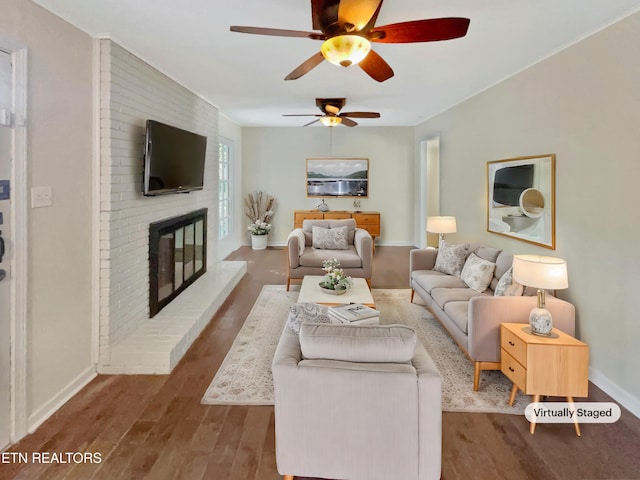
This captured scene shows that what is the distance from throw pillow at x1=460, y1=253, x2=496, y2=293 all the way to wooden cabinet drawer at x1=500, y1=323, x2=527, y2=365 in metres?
1.06

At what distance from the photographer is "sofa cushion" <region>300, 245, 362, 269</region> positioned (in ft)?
17.2

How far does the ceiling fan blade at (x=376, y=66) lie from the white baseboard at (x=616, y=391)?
8.77 ft

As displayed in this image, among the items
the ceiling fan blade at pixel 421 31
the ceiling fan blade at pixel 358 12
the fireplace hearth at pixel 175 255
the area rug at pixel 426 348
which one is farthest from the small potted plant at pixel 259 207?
the ceiling fan blade at pixel 358 12

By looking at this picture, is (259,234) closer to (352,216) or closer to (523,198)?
(352,216)

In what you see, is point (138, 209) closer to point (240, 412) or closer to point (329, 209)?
point (240, 412)

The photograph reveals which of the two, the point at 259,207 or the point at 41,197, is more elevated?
the point at 259,207

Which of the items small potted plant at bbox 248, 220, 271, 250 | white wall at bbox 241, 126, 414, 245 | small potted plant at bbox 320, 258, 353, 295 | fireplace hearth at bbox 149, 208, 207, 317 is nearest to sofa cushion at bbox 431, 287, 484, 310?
small potted plant at bbox 320, 258, 353, 295

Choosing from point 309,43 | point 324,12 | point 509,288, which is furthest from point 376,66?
point 509,288

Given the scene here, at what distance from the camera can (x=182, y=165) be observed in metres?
4.14

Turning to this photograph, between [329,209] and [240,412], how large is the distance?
20.8 ft

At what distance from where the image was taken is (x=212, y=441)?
7.30 feet

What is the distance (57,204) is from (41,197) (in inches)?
6.5

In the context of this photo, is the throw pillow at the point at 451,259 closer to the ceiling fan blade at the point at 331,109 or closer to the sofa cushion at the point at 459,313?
the sofa cushion at the point at 459,313

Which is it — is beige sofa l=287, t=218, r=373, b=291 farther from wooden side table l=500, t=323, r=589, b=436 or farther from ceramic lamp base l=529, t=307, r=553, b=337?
wooden side table l=500, t=323, r=589, b=436
